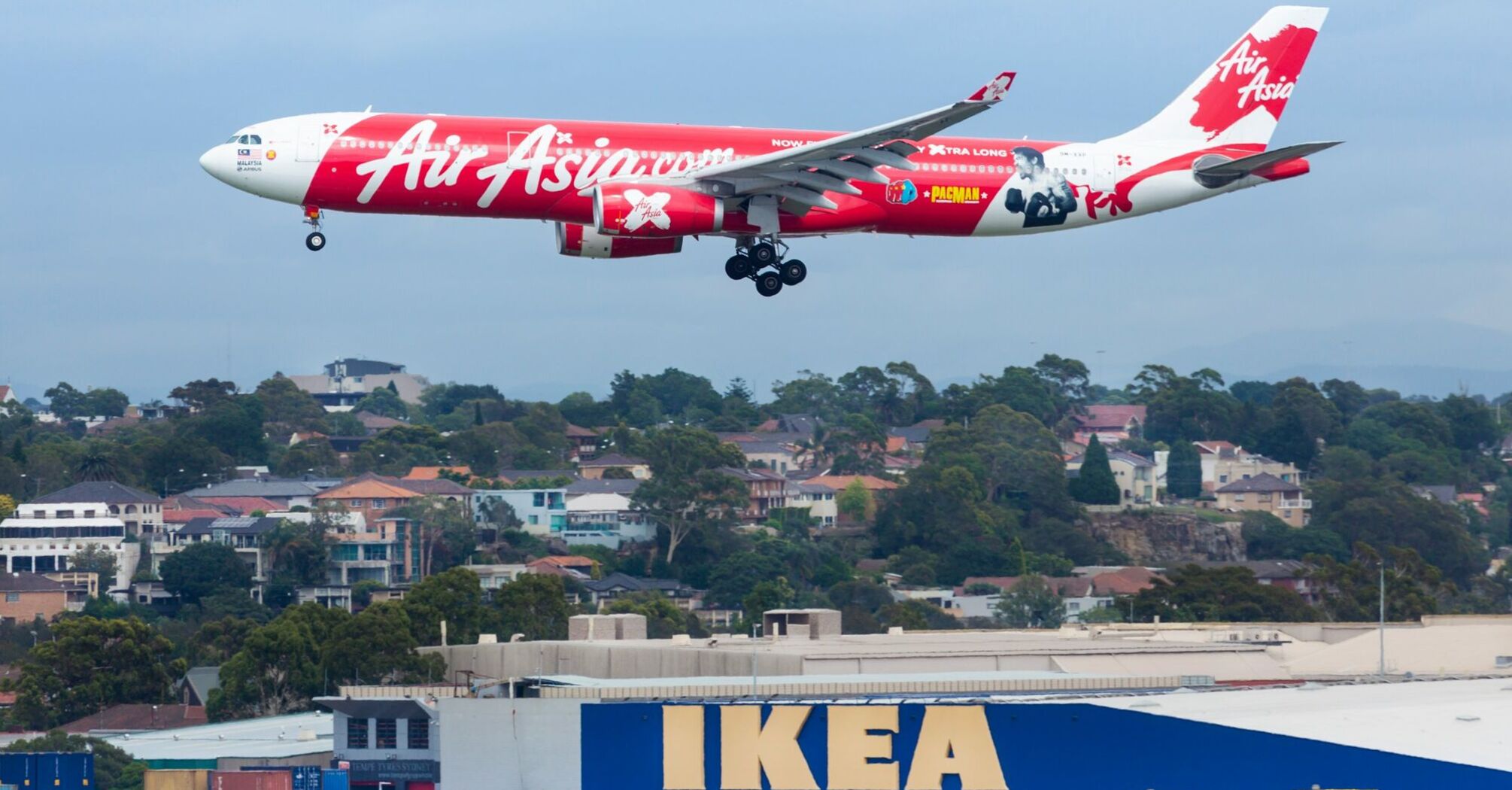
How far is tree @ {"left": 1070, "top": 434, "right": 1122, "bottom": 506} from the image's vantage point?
17575 centimetres

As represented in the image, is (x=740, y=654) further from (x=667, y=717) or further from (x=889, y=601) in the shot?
(x=889, y=601)

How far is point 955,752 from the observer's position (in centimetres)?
3847

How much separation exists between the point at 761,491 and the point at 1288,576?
164 ft

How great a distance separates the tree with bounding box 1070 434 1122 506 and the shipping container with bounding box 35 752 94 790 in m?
120

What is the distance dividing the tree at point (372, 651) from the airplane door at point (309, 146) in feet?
97.4

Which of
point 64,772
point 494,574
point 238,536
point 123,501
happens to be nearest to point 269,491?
point 123,501

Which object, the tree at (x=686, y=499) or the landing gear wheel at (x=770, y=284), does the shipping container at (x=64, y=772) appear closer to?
the landing gear wheel at (x=770, y=284)

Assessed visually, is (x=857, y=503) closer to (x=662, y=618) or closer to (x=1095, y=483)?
(x=1095, y=483)

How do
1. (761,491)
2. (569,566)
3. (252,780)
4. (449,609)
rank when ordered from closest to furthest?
(252,780) < (449,609) < (569,566) < (761,491)

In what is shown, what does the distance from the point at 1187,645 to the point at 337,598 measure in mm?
94735

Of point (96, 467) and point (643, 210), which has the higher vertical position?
point (643, 210)

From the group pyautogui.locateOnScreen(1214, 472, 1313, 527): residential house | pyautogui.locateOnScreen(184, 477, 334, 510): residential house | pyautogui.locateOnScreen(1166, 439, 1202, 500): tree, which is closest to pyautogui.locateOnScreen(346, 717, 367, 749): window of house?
pyautogui.locateOnScreen(184, 477, 334, 510): residential house

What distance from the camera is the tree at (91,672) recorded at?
8906 centimetres

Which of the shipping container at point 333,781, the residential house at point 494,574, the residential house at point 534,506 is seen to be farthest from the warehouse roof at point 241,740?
the residential house at point 534,506
